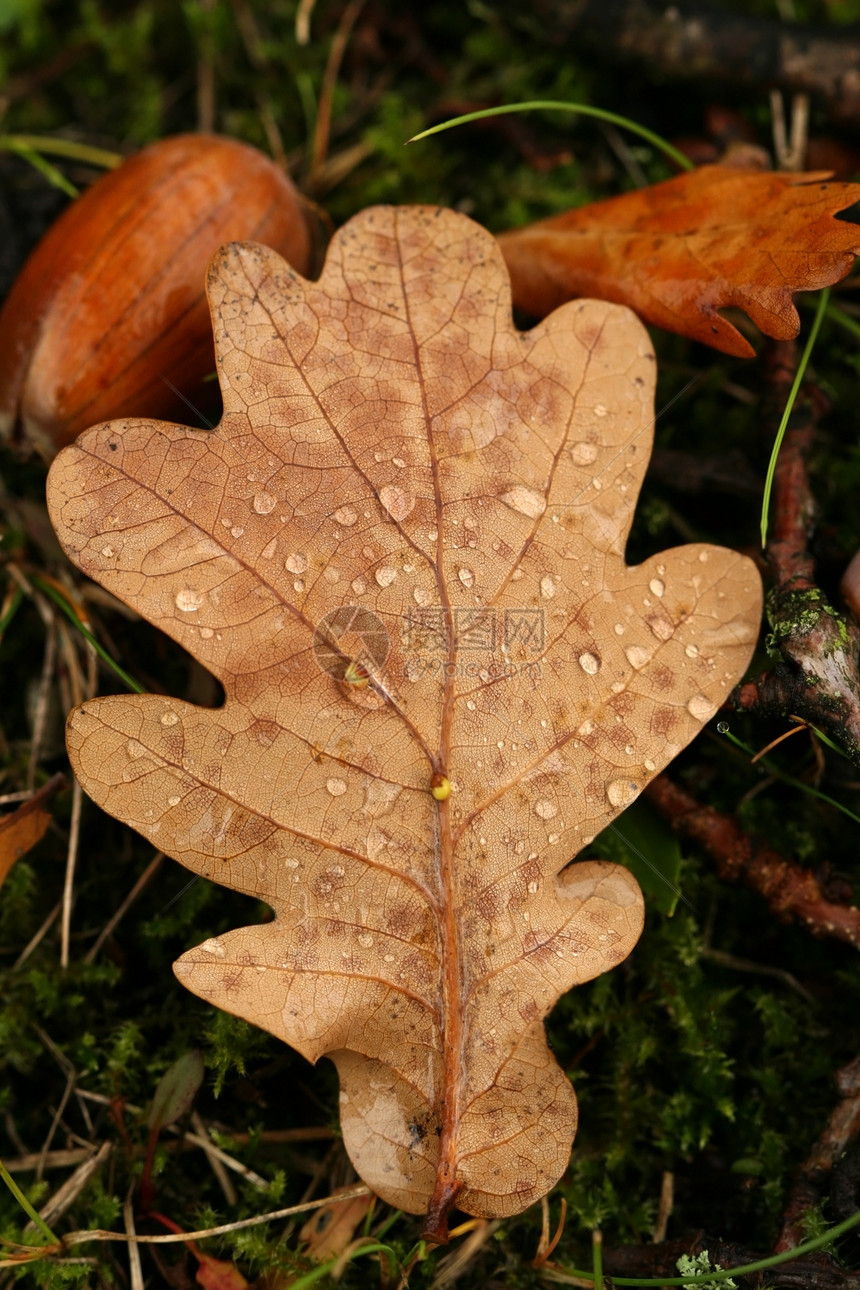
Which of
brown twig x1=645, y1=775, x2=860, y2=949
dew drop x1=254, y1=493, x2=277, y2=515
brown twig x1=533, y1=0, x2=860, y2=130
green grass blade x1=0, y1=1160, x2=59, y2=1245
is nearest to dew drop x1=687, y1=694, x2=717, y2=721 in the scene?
brown twig x1=645, y1=775, x2=860, y2=949

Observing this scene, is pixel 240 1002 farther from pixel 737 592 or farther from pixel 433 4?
pixel 433 4

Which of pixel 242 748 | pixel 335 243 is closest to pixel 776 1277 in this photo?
pixel 242 748

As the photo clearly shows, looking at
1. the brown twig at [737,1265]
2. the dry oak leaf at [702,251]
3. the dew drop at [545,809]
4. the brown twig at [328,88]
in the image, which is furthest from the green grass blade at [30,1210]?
the brown twig at [328,88]

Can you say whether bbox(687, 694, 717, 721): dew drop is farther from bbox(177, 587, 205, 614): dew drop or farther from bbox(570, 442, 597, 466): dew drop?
bbox(177, 587, 205, 614): dew drop

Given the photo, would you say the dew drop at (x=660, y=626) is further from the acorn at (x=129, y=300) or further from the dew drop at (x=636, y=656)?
the acorn at (x=129, y=300)

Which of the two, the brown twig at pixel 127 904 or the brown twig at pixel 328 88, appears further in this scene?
the brown twig at pixel 328 88
